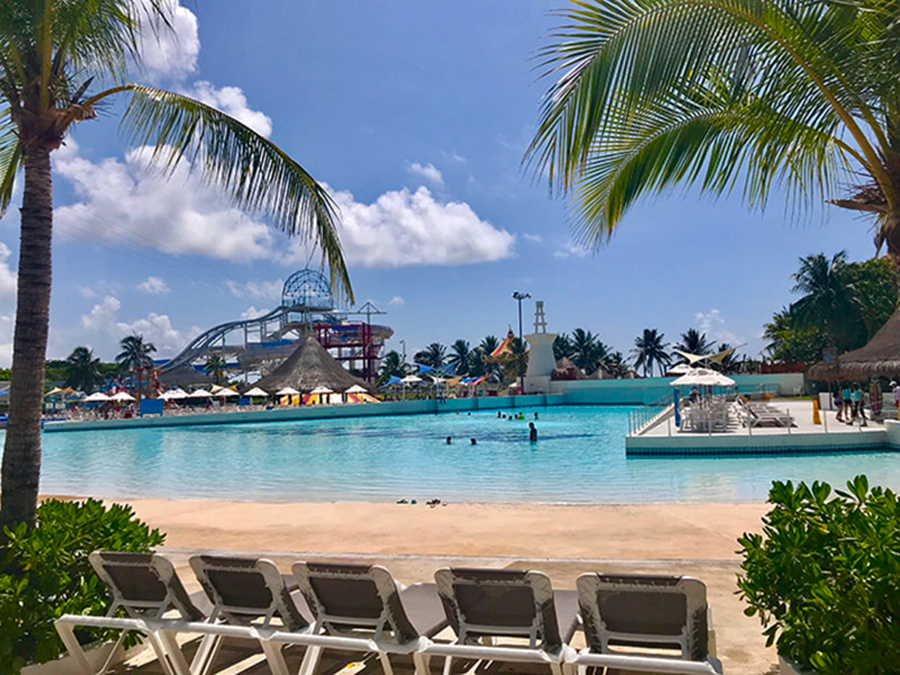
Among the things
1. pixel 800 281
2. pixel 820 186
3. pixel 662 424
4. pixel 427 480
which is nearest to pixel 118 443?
pixel 427 480

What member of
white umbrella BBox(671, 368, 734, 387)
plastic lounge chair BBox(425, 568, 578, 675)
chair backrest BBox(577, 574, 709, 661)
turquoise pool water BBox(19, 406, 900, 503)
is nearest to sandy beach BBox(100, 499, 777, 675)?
chair backrest BBox(577, 574, 709, 661)

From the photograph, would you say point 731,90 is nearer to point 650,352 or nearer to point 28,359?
point 28,359

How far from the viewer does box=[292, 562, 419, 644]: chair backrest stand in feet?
9.48

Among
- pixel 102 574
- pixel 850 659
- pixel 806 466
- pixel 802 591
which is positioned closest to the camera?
pixel 850 659

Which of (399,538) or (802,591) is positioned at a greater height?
(802,591)

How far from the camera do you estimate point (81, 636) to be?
11.5 feet

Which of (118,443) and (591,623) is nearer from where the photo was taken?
(591,623)

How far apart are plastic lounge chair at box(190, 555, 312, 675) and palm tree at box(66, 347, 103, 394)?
90719 millimetres

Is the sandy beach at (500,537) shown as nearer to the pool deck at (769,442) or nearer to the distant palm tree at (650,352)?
the pool deck at (769,442)

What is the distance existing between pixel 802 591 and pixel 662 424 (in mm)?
22042

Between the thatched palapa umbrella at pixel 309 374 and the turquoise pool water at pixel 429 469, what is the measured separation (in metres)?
25.7

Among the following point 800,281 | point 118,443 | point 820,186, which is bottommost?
point 118,443

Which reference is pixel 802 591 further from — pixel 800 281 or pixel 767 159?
pixel 800 281

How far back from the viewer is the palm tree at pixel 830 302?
4384 centimetres
